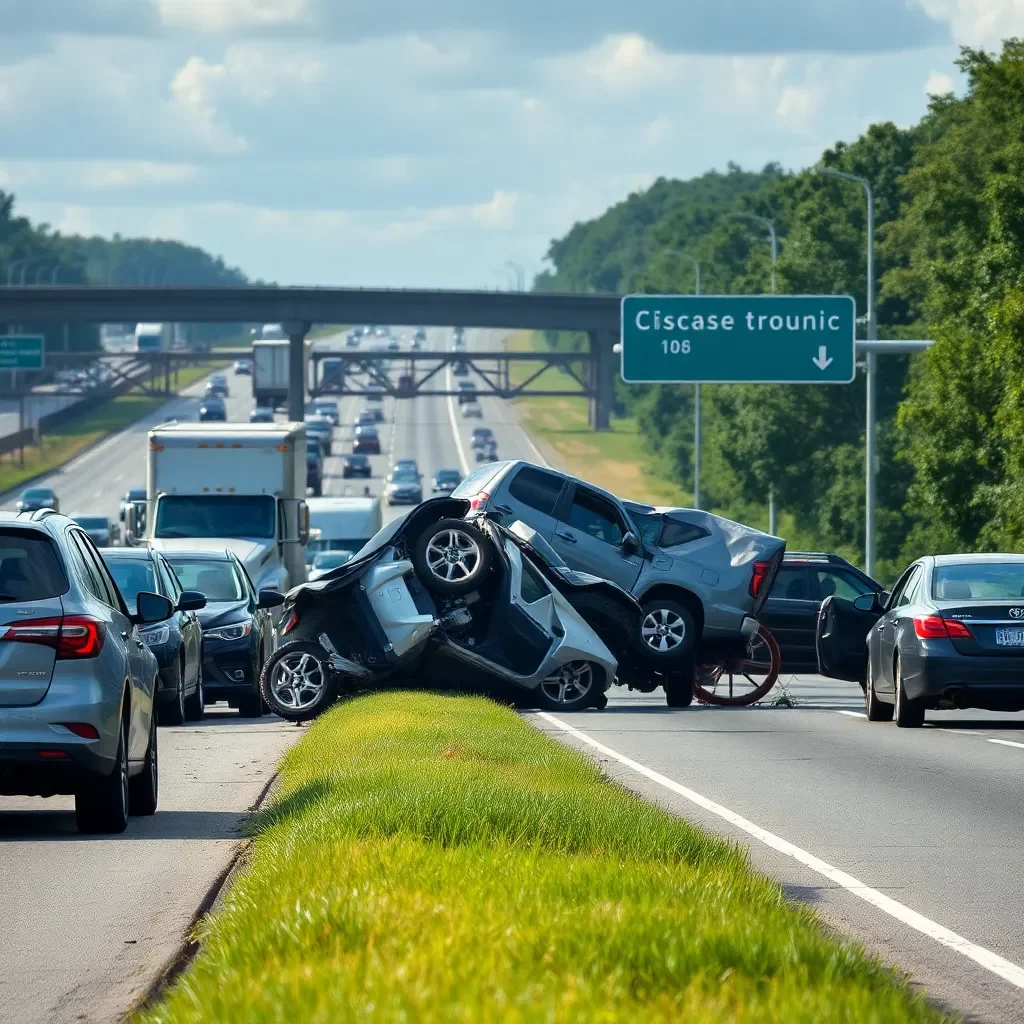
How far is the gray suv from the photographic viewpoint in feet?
77.3

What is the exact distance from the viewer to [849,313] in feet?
139

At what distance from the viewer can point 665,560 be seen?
23.9 meters

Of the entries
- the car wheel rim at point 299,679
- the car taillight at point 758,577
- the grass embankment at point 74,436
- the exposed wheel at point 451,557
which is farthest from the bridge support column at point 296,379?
the car wheel rim at point 299,679

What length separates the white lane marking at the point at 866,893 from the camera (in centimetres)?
773

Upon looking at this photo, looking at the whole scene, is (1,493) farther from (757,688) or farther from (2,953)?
(2,953)

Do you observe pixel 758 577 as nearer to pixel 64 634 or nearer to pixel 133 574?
pixel 133 574

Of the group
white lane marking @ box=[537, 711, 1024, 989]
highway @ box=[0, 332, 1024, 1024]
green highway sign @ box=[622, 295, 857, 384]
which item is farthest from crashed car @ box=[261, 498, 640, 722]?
green highway sign @ box=[622, 295, 857, 384]

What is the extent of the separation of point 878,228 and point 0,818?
195 feet

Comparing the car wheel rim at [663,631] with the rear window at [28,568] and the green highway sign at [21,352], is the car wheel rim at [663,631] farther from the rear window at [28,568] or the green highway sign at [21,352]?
the green highway sign at [21,352]

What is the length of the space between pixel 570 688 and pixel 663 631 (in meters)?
1.65

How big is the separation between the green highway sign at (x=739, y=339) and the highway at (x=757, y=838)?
20200mm

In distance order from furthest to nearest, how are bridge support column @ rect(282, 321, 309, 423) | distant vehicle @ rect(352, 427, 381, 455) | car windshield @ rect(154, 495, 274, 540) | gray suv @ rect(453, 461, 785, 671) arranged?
distant vehicle @ rect(352, 427, 381, 455) → bridge support column @ rect(282, 321, 309, 423) → car windshield @ rect(154, 495, 274, 540) → gray suv @ rect(453, 461, 785, 671)

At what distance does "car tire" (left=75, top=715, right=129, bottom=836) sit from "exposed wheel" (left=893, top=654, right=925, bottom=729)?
9.39 meters

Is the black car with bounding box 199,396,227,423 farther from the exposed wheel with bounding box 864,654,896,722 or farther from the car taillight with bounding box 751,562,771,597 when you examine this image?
the exposed wheel with bounding box 864,654,896,722
